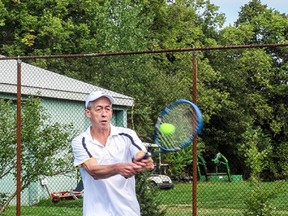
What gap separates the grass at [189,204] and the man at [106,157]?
710 cm

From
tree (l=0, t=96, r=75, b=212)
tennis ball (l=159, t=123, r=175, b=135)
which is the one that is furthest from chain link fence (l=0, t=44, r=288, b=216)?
tennis ball (l=159, t=123, r=175, b=135)

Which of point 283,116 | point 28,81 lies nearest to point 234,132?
point 283,116

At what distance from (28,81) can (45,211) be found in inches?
156

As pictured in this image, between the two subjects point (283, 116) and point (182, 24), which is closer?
point (283, 116)

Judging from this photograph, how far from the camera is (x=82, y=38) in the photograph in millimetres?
36656

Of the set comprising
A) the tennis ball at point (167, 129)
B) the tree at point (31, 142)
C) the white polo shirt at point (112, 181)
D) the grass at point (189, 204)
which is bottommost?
the grass at point (189, 204)

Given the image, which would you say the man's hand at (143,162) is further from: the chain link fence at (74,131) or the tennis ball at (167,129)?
the chain link fence at (74,131)

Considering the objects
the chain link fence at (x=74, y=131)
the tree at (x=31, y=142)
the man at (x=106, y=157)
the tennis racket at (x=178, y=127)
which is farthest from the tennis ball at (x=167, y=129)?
the tree at (x=31, y=142)

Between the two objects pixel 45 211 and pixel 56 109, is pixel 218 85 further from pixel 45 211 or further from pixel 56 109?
pixel 45 211

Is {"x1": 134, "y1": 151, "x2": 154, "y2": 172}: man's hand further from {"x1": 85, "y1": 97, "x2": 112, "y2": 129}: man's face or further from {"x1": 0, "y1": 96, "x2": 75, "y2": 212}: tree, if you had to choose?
{"x1": 0, "y1": 96, "x2": 75, "y2": 212}: tree

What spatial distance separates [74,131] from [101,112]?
8.57 m

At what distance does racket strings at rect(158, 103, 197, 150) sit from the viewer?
6191 mm

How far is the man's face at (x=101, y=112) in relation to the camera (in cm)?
550

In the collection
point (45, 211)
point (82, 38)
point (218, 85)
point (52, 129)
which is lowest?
point (45, 211)
